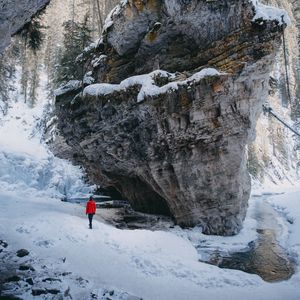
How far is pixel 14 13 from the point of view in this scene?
28.1 feet

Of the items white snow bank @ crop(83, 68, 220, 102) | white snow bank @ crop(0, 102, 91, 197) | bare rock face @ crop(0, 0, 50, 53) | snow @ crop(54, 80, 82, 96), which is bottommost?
white snow bank @ crop(0, 102, 91, 197)

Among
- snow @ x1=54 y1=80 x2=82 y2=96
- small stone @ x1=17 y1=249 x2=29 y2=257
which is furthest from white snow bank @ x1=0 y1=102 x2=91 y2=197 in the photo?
small stone @ x1=17 y1=249 x2=29 y2=257

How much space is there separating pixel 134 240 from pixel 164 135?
21.3 feet

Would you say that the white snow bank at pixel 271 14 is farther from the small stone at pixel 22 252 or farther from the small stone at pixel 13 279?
the small stone at pixel 13 279

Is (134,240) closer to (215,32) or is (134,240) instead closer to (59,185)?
(215,32)

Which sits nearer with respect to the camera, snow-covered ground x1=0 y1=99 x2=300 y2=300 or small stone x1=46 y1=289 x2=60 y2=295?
small stone x1=46 y1=289 x2=60 y2=295

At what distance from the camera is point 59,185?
1346 inches

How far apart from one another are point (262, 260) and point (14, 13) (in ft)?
41.7

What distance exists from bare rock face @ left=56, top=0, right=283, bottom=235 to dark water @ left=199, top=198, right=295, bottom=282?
218 cm

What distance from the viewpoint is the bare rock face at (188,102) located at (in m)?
16.9

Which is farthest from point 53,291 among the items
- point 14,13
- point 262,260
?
point 262,260

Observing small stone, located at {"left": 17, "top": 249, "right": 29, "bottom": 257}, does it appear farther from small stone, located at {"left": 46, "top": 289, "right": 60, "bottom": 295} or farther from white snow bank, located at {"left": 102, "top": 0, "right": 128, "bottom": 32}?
white snow bank, located at {"left": 102, "top": 0, "right": 128, "bottom": 32}

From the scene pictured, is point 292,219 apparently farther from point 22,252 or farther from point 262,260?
point 22,252

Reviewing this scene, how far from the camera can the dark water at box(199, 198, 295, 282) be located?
1238 cm
